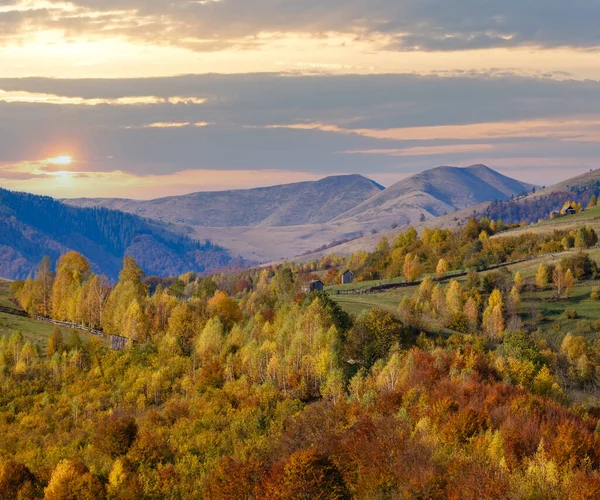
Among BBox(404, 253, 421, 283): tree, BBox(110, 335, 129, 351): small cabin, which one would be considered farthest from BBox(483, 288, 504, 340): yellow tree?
BBox(110, 335, 129, 351): small cabin

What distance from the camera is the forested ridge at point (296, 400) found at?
Answer: 63.4m

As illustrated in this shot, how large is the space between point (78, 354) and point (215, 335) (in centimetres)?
2330

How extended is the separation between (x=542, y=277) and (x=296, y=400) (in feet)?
295

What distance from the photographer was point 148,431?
84.5m

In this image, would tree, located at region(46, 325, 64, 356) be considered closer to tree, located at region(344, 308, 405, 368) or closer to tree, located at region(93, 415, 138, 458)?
tree, located at region(93, 415, 138, 458)

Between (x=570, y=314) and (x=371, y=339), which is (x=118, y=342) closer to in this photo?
(x=371, y=339)

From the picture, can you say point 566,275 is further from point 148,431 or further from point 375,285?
point 148,431

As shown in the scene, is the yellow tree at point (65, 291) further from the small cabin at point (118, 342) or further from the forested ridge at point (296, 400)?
the small cabin at point (118, 342)

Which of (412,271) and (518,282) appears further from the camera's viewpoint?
(412,271)

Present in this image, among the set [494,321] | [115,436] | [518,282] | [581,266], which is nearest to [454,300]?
[494,321]

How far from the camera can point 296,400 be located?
3703 inches

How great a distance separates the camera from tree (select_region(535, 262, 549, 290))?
160m

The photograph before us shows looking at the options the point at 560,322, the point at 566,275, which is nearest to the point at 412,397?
the point at 560,322

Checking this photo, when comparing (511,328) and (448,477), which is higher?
(448,477)
